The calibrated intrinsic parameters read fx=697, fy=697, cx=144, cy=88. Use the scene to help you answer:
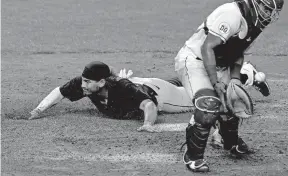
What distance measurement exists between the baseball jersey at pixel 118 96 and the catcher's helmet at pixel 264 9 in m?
1.84

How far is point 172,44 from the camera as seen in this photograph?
11.8 metres

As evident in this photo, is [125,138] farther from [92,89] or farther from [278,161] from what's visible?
[278,161]

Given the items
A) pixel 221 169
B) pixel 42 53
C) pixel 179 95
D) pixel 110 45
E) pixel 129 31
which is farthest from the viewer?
pixel 129 31

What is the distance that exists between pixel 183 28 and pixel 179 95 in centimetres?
572

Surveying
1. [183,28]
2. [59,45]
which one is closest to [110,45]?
[59,45]

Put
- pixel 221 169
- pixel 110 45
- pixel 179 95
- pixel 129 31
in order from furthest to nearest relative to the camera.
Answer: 1. pixel 129 31
2. pixel 110 45
3. pixel 179 95
4. pixel 221 169

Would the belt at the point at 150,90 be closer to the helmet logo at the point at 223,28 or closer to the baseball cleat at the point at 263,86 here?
the baseball cleat at the point at 263,86

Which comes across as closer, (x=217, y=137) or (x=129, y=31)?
(x=217, y=137)

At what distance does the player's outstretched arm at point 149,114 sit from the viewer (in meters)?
6.98

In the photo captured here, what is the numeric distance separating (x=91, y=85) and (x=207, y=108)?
1806 millimetres

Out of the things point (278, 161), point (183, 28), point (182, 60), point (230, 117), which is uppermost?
point (182, 60)

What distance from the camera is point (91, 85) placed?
7.13 metres

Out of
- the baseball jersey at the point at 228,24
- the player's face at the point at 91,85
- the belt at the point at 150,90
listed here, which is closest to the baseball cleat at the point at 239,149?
the baseball jersey at the point at 228,24

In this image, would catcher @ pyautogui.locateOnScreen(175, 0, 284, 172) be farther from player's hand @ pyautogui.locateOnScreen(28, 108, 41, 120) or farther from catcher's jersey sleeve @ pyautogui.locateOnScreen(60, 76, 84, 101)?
player's hand @ pyautogui.locateOnScreen(28, 108, 41, 120)
